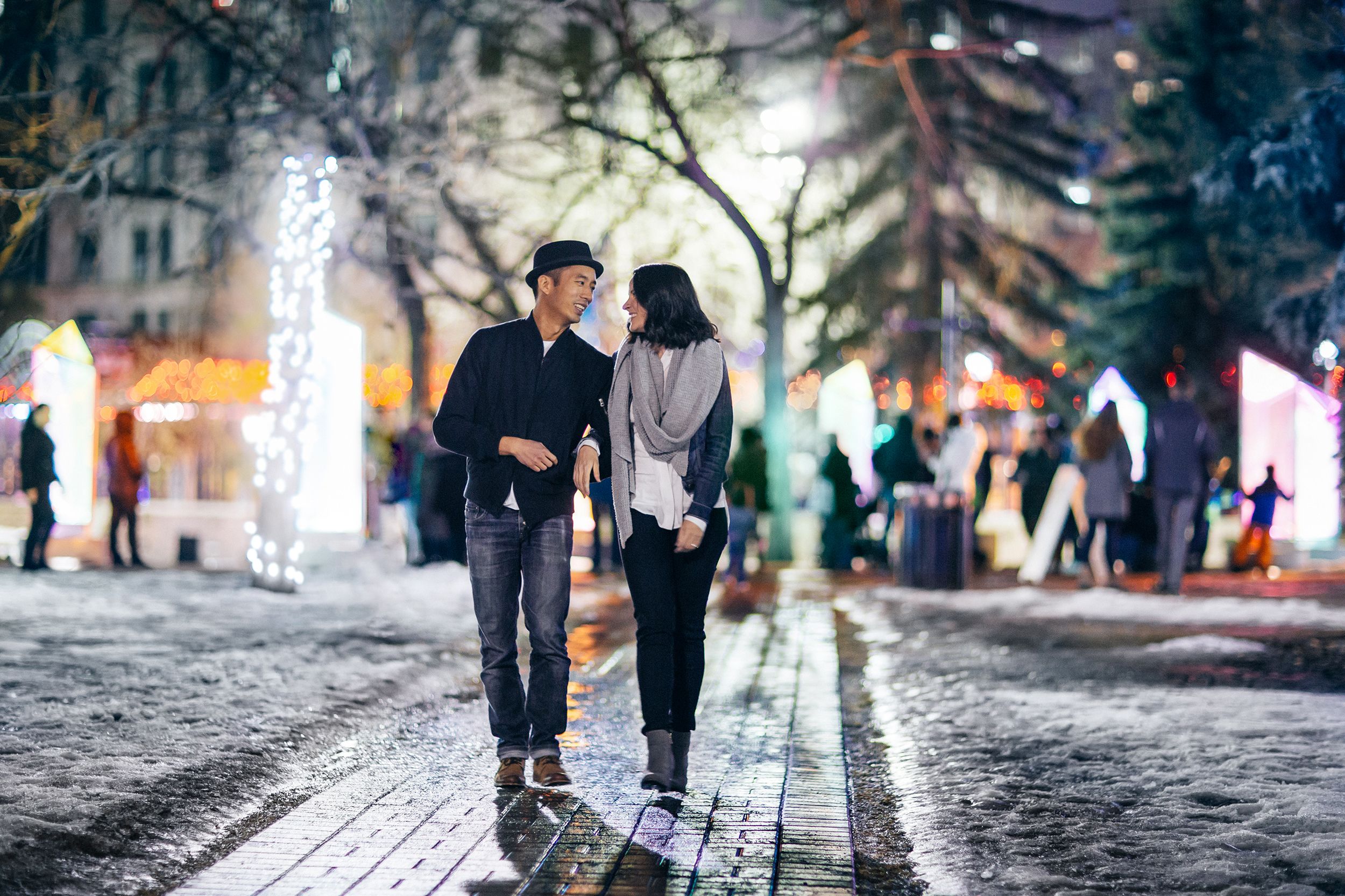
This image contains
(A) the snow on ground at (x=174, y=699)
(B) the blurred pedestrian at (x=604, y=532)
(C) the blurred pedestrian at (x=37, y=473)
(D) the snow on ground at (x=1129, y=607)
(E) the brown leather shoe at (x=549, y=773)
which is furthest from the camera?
(C) the blurred pedestrian at (x=37, y=473)

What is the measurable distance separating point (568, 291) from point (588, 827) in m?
2.08

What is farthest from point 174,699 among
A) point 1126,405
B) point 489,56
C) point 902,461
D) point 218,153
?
point 1126,405

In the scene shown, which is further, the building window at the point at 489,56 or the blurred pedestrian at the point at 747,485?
the building window at the point at 489,56

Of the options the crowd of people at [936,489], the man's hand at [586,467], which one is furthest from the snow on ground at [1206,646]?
the man's hand at [586,467]

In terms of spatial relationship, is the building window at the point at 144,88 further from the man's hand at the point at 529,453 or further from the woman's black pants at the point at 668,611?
the woman's black pants at the point at 668,611

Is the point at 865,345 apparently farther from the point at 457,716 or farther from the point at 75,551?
the point at 457,716

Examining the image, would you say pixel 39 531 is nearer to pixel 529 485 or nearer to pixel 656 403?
pixel 529 485

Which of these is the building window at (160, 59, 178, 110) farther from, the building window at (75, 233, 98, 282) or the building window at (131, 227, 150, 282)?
the building window at (131, 227, 150, 282)

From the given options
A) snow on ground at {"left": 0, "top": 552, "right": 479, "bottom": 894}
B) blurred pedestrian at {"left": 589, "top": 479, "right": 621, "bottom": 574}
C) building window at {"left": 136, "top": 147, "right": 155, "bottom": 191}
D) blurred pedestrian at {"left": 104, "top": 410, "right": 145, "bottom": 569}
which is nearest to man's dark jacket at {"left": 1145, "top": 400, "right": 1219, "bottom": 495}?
blurred pedestrian at {"left": 589, "top": 479, "right": 621, "bottom": 574}

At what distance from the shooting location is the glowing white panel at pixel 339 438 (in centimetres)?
1653

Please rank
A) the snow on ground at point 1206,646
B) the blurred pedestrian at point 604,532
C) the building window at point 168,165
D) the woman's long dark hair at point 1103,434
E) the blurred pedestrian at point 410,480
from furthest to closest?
1. the blurred pedestrian at point 410,480
2. the building window at point 168,165
3. the blurred pedestrian at point 604,532
4. the woman's long dark hair at point 1103,434
5. the snow on ground at point 1206,646

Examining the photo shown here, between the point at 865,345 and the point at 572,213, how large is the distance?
8.93m

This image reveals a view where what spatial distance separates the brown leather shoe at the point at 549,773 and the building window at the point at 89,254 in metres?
11.0

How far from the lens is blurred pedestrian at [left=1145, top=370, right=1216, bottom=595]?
14.5 m
